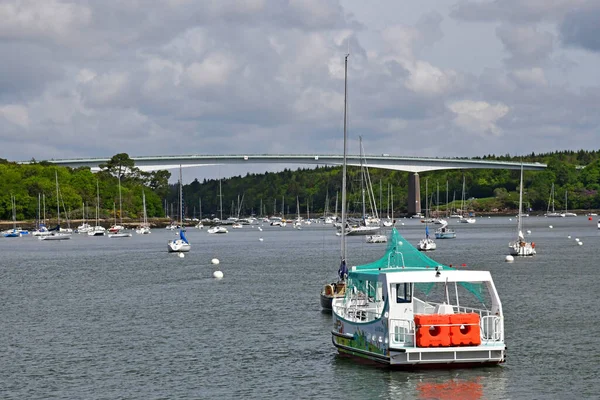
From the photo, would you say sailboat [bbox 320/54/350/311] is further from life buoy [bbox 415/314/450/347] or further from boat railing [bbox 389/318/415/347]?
life buoy [bbox 415/314/450/347]

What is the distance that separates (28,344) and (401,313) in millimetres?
18826

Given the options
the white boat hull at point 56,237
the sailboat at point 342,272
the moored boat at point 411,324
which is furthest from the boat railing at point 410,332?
the white boat hull at point 56,237

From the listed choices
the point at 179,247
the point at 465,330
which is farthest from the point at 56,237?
the point at 465,330

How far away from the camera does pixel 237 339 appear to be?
44875 mm

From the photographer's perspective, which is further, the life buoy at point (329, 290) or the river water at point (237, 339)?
the life buoy at point (329, 290)

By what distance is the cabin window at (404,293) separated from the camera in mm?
35938

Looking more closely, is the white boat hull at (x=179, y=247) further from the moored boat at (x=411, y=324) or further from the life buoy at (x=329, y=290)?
the moored boat at (x=411, y=324)

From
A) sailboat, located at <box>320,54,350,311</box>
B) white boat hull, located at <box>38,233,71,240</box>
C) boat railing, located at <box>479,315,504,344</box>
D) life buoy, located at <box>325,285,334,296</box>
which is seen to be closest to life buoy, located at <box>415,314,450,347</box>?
boat railing, located at <box>479,315,504,344</box>

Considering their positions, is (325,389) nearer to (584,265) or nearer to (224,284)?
(224,284)

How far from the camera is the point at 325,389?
3372cm

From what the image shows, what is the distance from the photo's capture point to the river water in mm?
33906

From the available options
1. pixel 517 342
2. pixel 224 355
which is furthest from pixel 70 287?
pixel 517 342

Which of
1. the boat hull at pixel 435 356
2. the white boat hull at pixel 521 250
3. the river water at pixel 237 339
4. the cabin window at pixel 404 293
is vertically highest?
the cabin window at pixel 404 293

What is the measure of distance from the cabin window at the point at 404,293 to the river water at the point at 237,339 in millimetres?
2696
